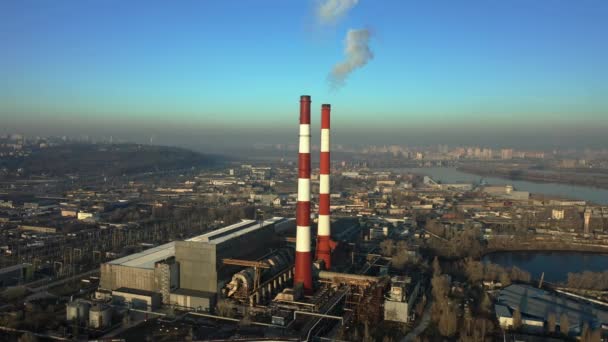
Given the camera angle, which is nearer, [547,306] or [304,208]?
[547,306]

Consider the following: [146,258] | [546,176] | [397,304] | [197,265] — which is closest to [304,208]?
[197,265]

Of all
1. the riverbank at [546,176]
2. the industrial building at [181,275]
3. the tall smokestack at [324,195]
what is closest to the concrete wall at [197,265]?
the industrial building at [181,275]

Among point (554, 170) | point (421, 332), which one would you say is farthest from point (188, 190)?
point (554, 170)

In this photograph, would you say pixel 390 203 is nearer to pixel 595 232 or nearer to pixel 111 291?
pixel 595 232

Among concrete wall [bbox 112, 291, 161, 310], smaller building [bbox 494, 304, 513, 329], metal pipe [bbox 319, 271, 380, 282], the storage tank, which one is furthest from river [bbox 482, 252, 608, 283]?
the storage tank

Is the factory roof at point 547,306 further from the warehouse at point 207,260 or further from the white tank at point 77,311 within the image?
the white tank at point 77,311

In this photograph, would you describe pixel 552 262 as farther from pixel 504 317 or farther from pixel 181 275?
pixel 181 275

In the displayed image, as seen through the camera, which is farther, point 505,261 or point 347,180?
point 347,180

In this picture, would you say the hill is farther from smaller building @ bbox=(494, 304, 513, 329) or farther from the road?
smaller building @ bbox=(494, 304, 513, 329)
